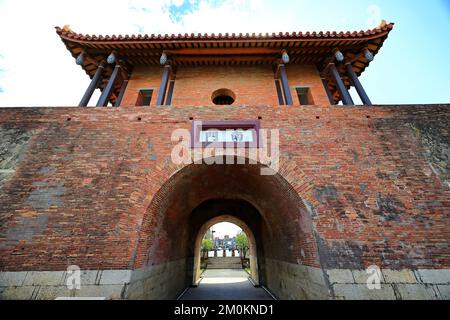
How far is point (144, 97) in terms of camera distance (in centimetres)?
833

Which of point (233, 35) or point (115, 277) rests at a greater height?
point (233, 35)

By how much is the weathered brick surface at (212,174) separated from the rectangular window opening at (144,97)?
2.75 metres

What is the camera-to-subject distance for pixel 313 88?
25.5 feet

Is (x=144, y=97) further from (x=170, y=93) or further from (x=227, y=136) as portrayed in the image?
(x=227, y=136)

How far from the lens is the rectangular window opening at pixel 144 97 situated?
8027mm

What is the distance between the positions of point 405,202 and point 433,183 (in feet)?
3.09

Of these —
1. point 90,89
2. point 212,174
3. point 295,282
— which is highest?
point 90,89

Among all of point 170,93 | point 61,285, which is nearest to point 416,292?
point 61,285

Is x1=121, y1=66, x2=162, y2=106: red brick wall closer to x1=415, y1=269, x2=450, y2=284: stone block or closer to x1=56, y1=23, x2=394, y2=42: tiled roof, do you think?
x1=56, y1=23, x2=394, y2=42: tiled roof

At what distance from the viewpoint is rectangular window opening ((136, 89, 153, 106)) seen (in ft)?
26.3

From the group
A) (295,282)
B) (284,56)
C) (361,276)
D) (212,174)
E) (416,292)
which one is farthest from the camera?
(284,56)

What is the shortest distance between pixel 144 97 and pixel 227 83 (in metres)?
3.61

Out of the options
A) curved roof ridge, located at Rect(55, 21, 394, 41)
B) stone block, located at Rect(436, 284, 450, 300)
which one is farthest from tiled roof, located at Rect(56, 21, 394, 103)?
stone block, located at Rect(436, 284, 450, 300)

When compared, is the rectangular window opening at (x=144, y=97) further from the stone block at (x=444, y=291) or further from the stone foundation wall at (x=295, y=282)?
the stone block at (x=444, y=291)
